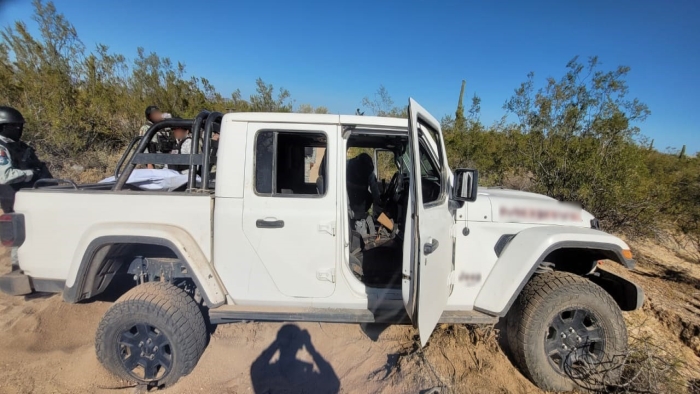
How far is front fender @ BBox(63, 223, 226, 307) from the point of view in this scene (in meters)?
2.35

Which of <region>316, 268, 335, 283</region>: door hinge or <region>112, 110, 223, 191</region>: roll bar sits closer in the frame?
<region>316, 268, 335, 283</region>: door hinge

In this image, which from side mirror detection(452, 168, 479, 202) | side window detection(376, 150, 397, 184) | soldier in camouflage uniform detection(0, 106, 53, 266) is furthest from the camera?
side window detection(376, 150, 397, 184)

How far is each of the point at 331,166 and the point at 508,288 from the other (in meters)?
1.59

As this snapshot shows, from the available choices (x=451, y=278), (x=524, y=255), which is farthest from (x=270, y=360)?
(x=524, y=255)

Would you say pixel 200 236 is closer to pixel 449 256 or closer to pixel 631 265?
pixel 449 256

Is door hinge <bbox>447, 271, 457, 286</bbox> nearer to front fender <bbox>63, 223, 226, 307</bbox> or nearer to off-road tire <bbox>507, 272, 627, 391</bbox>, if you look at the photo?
off-road tire <bbox>507, 272, 627, 391</bbox>

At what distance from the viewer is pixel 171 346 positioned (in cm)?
246

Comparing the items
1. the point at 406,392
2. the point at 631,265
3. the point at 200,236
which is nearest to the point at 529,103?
the point at 631,265

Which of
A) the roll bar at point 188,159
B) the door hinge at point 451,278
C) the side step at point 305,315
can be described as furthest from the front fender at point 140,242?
the door hinge at point 451,278

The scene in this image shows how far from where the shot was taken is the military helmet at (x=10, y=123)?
132 inches

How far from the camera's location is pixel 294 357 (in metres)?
2.95

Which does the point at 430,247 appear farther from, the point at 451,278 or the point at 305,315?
the point at 305,315

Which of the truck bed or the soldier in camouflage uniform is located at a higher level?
the soldier in camouflage uniform


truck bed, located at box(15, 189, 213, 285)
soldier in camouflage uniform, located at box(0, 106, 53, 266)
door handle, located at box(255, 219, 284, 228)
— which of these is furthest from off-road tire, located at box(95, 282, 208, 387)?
soldier in camouflage uniform, located at box(0, 106, 53, 266)
